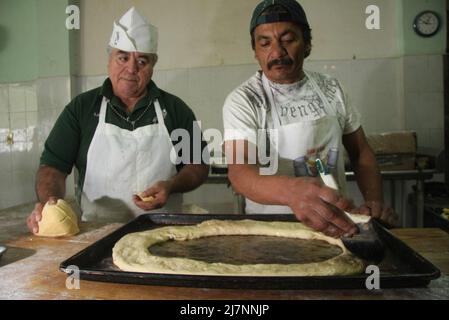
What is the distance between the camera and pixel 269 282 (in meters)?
0.82

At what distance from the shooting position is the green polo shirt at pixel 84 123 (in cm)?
187

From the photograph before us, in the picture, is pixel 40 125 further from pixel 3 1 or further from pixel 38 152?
pixel 3 1

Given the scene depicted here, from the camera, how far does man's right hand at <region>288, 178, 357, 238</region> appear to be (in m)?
1.04

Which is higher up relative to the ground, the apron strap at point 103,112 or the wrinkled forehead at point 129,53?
the wrinkled forehead at point 129,53

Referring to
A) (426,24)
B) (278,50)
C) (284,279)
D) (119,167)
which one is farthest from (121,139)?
(426,24)

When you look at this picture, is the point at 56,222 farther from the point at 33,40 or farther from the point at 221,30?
the point at 33,40

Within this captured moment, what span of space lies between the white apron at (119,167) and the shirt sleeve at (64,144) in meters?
0.09

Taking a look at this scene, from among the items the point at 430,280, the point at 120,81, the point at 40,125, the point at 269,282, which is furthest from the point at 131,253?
the point at 40,125

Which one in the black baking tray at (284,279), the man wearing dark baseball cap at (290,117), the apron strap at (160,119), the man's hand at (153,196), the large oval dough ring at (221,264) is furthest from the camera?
the apron strap at (160,119)

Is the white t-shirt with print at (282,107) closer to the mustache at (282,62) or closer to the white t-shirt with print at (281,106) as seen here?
the white t-shirt with print at (281,106)

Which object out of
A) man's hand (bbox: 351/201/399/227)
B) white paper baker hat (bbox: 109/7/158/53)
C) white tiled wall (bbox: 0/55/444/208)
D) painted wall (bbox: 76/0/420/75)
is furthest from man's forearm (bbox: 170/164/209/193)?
painted wall (bbox: 76/0/420/75)

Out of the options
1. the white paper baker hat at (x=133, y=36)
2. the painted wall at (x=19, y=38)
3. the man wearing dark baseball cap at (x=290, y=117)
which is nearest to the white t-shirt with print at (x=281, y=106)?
the man wearing dark baseball cap at (x=290, y=117)
